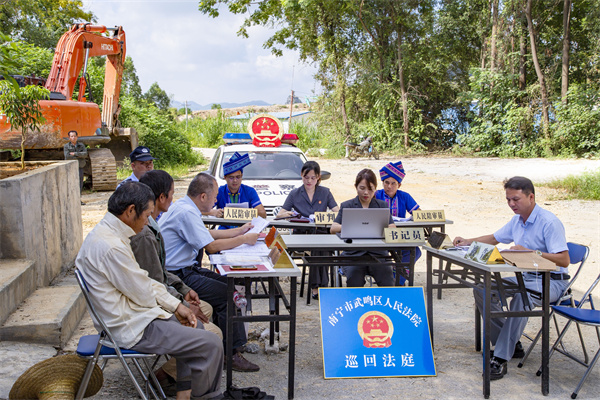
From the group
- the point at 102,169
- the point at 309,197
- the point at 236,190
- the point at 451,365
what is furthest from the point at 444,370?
the point at 102,169

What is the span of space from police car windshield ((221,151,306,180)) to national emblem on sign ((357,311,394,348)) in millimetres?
4566

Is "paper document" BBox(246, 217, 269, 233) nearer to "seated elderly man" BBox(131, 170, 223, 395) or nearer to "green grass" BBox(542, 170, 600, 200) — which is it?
"seated elderly man" BBox(131, 170, 223, 395)

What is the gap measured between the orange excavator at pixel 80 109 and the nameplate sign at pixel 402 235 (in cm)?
896

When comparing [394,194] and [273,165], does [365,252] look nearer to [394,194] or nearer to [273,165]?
[394,194]

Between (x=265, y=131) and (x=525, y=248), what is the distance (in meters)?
5.56

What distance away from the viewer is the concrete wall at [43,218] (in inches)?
187

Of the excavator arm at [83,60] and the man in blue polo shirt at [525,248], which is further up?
the excavator arm at [83,60]

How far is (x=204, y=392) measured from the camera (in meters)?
3.34

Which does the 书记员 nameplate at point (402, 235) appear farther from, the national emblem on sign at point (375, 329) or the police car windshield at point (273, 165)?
the police car windshield at point (273, 165)

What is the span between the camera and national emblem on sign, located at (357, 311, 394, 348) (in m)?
4.31

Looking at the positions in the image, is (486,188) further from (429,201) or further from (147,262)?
(147,262)

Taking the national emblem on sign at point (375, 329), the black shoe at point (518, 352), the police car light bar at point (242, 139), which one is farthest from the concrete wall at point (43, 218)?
the black shoe at point (518, 352)

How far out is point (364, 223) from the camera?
4992mm

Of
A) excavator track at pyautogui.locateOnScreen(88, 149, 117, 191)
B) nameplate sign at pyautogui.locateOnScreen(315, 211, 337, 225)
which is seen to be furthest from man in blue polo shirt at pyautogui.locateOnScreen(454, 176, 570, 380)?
excavator track at pyautogui.locateOnScreen(88, 149, 117, 191)
